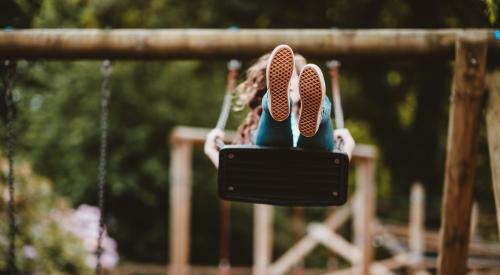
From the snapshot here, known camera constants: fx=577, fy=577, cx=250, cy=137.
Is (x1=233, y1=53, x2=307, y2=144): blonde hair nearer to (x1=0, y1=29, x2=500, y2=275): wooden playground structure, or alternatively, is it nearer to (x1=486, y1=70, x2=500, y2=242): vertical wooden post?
(x1=0, y1=29, x2=500, y2=275): wooden playground structure

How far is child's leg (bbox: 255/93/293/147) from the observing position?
2.27 metres

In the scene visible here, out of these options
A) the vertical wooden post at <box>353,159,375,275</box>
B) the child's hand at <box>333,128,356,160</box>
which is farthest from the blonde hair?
the vertical wooden post at <box>353,159,375,275</box>

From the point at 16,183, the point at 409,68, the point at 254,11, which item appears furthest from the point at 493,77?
the point at 409,68

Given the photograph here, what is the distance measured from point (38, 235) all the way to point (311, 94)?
3.48 m

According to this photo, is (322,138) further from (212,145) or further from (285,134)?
(212,145)

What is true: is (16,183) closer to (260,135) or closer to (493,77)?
(260,135)

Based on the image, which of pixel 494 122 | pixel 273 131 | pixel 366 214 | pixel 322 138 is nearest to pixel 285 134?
pixel 273 131

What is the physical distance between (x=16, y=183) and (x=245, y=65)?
14.0 ft

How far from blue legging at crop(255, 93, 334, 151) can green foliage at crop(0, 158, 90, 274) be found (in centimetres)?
315

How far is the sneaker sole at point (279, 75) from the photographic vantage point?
2188 mm

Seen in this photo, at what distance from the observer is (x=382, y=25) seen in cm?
770

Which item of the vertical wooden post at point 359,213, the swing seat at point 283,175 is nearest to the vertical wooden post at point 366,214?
the vertical wooden post at point 359,213

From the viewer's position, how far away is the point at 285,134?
2.28 metres

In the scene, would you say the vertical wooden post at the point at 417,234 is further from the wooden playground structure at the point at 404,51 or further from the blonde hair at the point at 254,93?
the blonde hair at the point at 254,93
